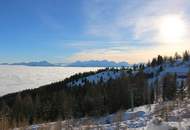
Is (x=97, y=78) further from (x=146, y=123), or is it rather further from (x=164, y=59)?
(x=146, y=123)

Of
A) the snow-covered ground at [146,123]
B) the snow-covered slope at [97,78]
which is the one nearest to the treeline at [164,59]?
the snow-covered slope at [97,78]

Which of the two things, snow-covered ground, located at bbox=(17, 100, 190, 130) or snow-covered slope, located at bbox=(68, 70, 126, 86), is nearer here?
snow-covered ground, located at bbox=(17, 100, 190, 130)

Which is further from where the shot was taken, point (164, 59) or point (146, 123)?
point (164, 59)

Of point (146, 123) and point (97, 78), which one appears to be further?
point (97, 78)

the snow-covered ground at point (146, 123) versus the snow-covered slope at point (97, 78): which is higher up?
the snow-covered ground at point (146, 123)

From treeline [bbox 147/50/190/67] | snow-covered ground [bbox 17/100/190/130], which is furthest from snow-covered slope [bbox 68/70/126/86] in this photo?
snow-covered ground [bbox 17/100/190/130]

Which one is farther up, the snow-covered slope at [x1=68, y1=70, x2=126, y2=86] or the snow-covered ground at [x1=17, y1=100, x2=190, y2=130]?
the snow-covered ground at [x1=17, y1=100, x2=190, y2=130]

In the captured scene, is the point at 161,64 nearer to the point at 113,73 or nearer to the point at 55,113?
the point at 113,73

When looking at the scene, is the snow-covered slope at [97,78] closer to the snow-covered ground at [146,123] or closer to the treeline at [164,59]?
the treeline at [164,59]

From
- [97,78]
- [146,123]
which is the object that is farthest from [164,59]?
[146,123]

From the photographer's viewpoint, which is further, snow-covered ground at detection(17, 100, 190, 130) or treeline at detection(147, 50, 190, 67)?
treeline at detection(147, 50, 190, 67)

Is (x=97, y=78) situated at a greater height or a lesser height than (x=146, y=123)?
lesser

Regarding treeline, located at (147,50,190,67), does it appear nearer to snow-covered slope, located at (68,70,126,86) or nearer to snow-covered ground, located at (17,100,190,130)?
snow-covered slope, located at (68,70,126,86)

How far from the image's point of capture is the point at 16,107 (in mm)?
80250
